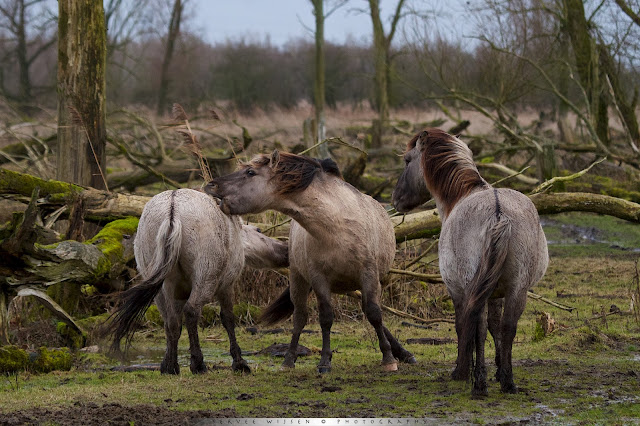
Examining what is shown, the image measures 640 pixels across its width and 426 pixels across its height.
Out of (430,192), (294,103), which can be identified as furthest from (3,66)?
(430,192)

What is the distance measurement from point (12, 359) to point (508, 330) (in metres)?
4.23

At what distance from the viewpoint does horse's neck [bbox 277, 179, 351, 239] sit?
6621 mm

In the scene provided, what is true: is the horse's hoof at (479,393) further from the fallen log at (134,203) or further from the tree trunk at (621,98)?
the tree trunk at (621,98)

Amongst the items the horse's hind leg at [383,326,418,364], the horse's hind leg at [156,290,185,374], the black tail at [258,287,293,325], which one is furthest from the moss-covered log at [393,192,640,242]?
the horse's hind leg at [156,290,185,374]

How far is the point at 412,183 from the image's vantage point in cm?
691

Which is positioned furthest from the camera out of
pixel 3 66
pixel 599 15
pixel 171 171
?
pixel 3 66

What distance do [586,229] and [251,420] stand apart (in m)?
13.7

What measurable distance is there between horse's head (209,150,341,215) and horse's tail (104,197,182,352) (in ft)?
1.53

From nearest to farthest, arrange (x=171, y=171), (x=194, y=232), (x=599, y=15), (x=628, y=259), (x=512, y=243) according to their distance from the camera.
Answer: (x=512, y=243) < (x=194, y=232) < (x=628, y=259) < (x=171, y=171) < (x=599, y=15)

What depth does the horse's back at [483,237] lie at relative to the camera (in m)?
5.25

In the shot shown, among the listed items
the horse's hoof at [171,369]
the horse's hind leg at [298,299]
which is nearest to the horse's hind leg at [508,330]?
the horse's hind leg at [298,299]

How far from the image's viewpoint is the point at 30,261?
264 inches

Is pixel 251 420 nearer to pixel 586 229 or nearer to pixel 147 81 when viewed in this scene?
pixel 586 229

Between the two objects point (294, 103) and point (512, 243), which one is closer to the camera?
point (512, 243)
